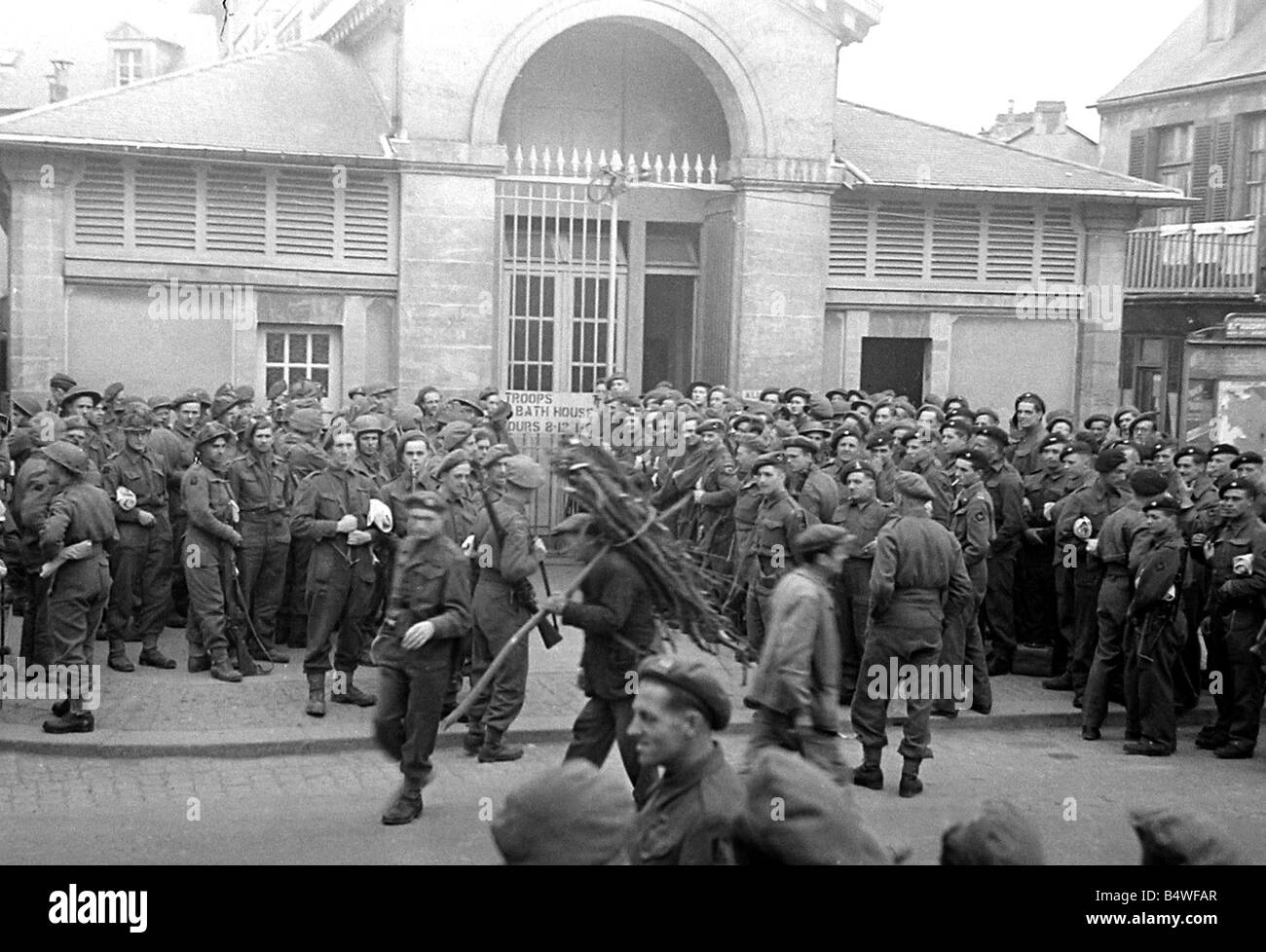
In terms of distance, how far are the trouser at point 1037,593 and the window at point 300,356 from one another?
8502mm

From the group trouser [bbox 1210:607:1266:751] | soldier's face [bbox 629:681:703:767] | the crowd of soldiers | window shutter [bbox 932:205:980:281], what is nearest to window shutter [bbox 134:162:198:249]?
the crowd of soldiers

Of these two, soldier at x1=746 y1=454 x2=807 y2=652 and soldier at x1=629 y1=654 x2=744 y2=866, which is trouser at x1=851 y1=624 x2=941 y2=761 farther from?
soldier at x1=629 y1=654 x2=744 y2=866

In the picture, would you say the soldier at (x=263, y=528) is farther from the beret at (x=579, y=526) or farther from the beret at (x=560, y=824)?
the beret at (x=560, y=824)

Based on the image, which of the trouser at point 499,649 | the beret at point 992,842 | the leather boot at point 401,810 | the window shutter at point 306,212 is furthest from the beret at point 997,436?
the beret at point 992,842

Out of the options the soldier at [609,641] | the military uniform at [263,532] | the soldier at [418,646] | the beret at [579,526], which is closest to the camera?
the soldier at [609,641]

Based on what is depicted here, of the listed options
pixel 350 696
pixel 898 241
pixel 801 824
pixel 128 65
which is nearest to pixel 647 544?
pixel 350 696

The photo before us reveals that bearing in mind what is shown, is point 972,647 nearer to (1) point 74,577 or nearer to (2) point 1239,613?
(2) point 1239,613

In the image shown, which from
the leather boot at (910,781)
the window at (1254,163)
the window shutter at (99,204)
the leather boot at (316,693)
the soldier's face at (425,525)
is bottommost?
the leather boot at (910,781)

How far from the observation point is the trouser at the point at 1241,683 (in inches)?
418

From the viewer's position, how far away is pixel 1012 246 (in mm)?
20078

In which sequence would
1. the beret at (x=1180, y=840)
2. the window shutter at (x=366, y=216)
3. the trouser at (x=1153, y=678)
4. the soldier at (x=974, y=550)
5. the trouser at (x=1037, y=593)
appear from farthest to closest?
the window shutter at (x=366, y=216) → the trouser at (x=1037, y=593) → the soldier at (x=974, y=550) → the trouser at (x=1153, y=678) → the beret at (x=1180, y=840)

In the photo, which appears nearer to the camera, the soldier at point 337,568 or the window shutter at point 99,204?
the soldier at point 337,568
